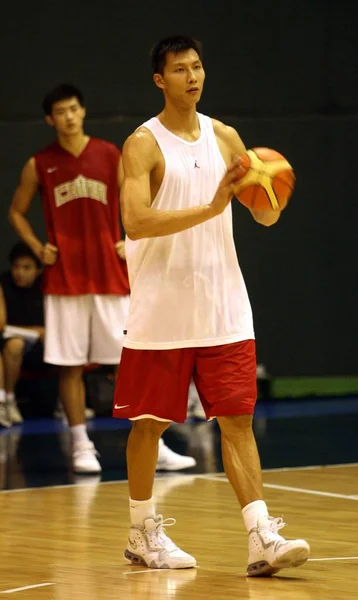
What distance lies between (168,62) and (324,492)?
2654 millimetres

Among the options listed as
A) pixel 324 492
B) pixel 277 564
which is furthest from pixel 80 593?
pixel 324 492

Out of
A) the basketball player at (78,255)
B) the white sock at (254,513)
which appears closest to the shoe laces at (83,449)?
the basketball player at (78,255)

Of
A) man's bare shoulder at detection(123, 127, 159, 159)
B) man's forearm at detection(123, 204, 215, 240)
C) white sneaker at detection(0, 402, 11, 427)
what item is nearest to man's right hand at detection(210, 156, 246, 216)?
man's forearm at detection(123, 204, 215, 240)

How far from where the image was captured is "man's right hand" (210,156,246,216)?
15.6ft

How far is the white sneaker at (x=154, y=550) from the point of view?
16.6 feet

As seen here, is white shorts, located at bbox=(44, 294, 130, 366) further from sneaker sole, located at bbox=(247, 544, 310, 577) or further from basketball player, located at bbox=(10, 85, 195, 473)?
sneaker sole, located at bbox=(247, 544, 310, 577)

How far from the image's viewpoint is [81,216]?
26.9 feet

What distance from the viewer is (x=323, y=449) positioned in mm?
8781

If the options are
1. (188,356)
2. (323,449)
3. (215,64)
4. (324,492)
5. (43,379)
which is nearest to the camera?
(188,356)

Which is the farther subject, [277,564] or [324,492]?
[324,492]

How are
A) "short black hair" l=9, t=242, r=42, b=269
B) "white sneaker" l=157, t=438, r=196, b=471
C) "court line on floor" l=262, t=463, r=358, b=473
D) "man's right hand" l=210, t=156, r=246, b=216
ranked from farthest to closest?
"short black hair" l=9, t=242, r=42, b=269 < "white sneaker" l=157, t=438, r=196, b=471 < "court line on floor" l=262, t=463, r=358, b=473 < "man's right hand" l=210, t=156, r=246, b=216

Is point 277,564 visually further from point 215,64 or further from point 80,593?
point 215,64

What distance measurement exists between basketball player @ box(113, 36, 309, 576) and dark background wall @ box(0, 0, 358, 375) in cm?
647

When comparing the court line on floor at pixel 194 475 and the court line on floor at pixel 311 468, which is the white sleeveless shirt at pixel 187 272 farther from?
the court line on floor at pixel 311 468
